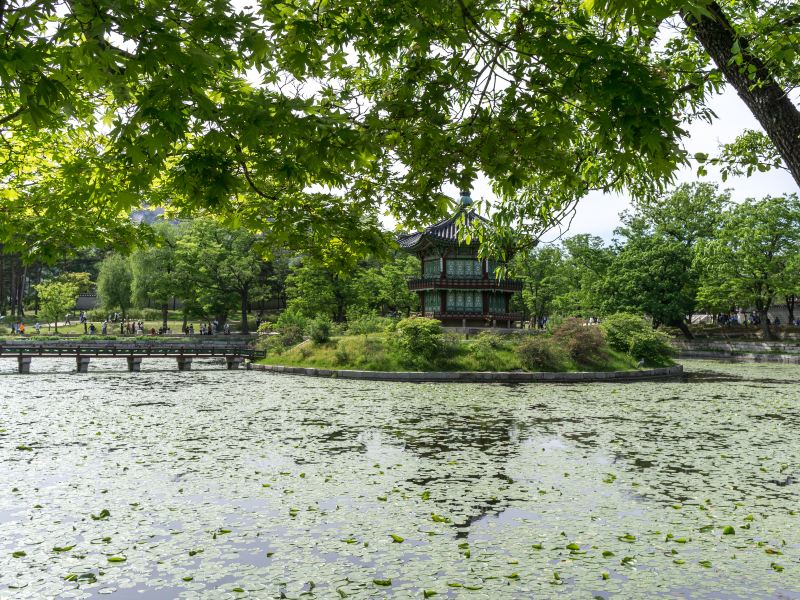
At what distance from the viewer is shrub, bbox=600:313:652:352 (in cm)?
2859

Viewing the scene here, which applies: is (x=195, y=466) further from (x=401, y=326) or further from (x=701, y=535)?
(x=401, y=326)

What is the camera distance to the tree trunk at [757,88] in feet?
15.6

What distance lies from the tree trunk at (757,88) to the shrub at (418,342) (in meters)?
20.4

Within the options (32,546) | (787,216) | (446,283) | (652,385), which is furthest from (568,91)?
(787,216)

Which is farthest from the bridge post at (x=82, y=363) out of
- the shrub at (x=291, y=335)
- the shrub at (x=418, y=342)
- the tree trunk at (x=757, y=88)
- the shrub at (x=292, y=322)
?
the tree trunk at (x=757, y=88)

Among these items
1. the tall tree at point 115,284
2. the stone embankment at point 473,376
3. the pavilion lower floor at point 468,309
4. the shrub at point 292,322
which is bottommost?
the stone embankment at point 473,376

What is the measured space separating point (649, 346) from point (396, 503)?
79.9 feet

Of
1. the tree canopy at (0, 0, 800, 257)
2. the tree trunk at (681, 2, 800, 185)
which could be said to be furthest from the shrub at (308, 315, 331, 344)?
the tree trunk at (681, 2, 800, 185)

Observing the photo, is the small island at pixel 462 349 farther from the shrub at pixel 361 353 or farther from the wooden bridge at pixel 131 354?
the wooden bridge at pixel 131 354

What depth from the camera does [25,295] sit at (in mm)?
69250

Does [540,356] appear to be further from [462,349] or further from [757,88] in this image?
[757,88]

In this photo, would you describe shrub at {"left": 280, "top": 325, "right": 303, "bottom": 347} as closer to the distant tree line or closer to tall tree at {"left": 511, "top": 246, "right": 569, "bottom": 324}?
the distant tree line

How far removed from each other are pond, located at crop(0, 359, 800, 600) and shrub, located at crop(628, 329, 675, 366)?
13909mm

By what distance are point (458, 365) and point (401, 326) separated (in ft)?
9.51
